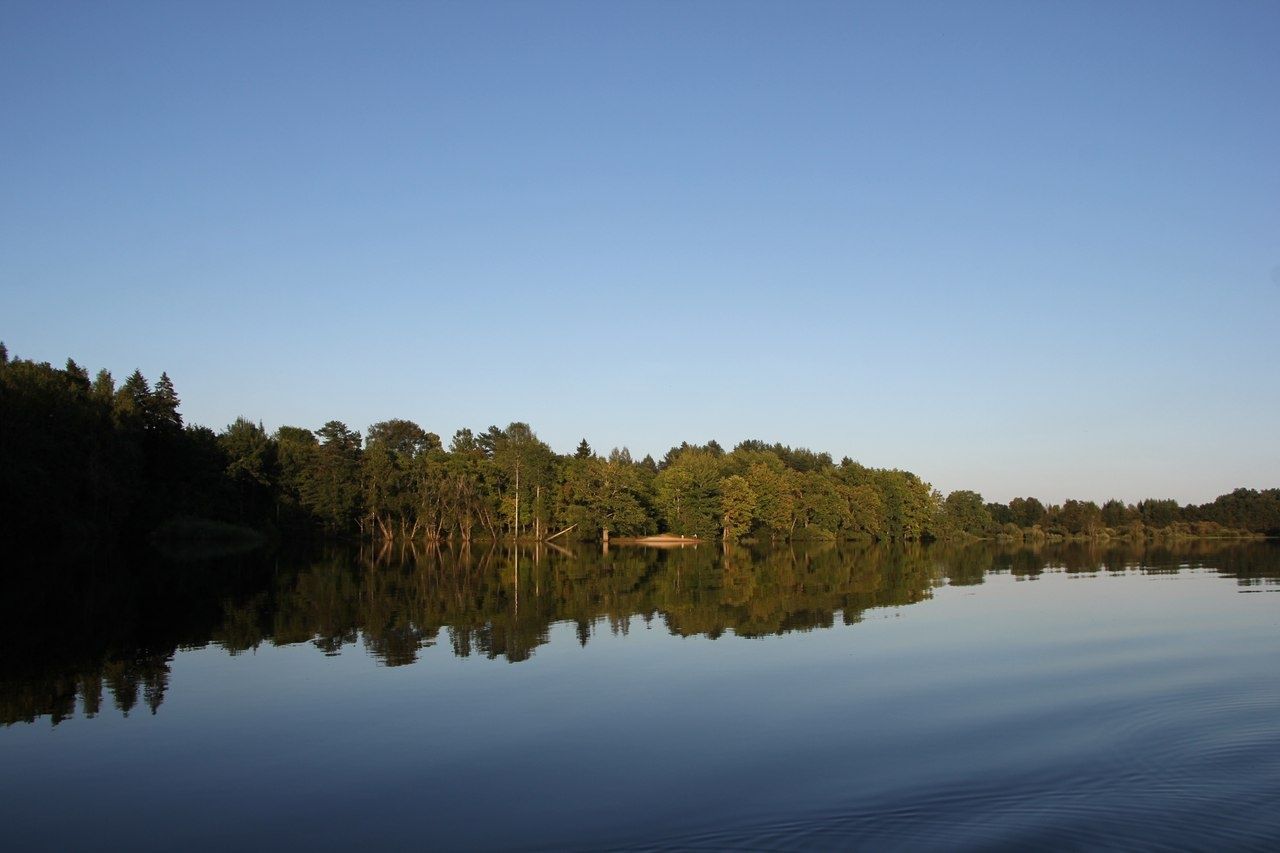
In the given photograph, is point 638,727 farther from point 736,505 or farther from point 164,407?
point 736,505

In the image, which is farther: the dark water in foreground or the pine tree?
the pine tree

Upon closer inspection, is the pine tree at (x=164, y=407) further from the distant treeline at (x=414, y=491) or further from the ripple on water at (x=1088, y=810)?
the ripple on water at (x=1088, y=810)

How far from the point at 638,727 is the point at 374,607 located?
56.1 ft

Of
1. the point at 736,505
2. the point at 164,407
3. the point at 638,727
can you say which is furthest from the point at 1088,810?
the point at 736,505

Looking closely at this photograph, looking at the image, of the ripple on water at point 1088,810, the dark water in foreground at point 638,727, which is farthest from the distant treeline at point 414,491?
the ripple on water at point 1088,810

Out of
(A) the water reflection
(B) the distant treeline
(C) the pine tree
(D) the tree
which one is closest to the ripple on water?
A: (A) the water reflection

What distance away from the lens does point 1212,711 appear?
42.5 feet

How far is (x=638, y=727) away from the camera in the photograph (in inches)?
488

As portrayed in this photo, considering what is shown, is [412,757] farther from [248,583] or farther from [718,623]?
[248,583]

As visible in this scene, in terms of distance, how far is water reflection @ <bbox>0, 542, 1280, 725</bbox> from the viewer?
17438 millimetres

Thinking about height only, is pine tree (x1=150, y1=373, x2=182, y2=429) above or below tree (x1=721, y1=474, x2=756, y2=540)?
above

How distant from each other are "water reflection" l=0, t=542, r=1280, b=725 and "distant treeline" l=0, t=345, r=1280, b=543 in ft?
50.2

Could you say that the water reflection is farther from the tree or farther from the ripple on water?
the tree

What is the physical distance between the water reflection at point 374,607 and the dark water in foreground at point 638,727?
0.19 m
